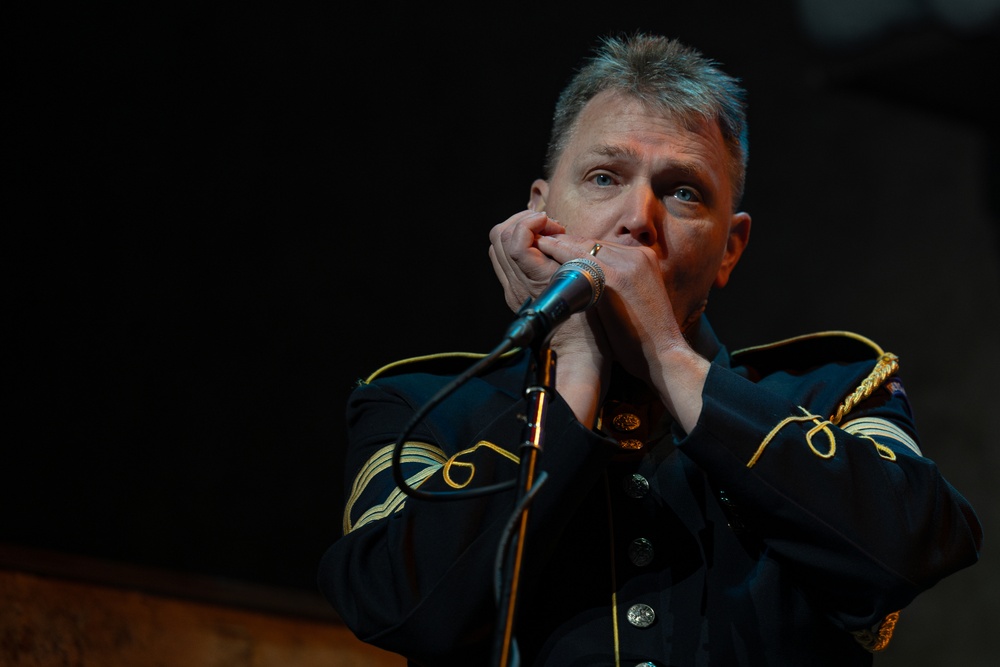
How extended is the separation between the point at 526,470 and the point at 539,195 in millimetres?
924

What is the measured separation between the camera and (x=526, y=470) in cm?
113

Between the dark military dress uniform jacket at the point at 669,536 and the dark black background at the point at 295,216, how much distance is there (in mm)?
1493

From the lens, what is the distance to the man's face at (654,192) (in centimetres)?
163

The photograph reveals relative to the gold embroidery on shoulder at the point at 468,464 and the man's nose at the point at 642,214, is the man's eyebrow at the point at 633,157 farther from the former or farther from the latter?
the gold embroidery on shoulder at the point at 468,464

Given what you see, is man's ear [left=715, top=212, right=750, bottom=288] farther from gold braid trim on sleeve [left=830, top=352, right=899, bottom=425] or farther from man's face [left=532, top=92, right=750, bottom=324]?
gold braid trim on sleeve [left=830, top=352, right=899, bottom=425]

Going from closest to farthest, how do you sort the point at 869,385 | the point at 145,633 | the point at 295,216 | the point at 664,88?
the point at 869,385
the point at 664,88
the point at 145,633
the point at 295,216

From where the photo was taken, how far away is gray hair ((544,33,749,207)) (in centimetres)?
175

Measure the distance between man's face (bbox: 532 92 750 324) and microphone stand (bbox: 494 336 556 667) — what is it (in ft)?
1.46

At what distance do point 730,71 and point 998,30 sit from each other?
81 cm

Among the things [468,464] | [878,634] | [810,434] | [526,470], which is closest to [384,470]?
[468,464]

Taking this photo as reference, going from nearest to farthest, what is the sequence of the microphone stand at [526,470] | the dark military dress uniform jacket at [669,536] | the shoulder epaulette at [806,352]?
the microphone stand at [526,470], the dark military dress uniform jacket at [669,536], the shoulder epaulette at [806,352]

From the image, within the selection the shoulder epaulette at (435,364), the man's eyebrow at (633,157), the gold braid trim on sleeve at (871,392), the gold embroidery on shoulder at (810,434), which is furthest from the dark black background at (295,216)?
the gold embroidery on shoulder at (810,434)

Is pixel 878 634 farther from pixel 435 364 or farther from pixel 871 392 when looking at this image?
pixel 435 364

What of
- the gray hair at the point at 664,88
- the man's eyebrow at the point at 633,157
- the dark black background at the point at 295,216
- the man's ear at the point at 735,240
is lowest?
the dark black background at the point at 295,216
